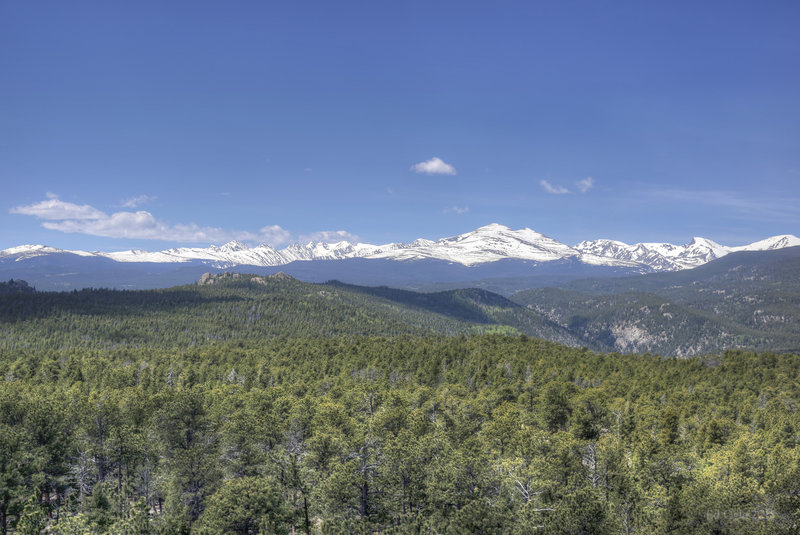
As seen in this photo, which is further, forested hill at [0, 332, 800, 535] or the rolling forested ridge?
the rolling forested ridge

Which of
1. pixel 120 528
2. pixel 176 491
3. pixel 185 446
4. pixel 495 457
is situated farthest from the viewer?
pixel 185 446

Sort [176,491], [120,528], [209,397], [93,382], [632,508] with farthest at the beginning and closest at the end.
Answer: [93,382], [209,397], [176,491], [632,508], [120,528]

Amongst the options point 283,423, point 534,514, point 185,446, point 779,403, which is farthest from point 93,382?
point 779,403

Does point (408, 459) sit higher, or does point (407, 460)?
point (408, 459)

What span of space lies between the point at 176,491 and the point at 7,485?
1967 centimetres

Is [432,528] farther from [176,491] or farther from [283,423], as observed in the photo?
[283,423]

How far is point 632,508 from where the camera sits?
3897 centimetres

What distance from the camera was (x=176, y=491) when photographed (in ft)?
157

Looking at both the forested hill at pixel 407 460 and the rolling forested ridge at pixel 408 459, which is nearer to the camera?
the forested hill at pixel 407 460

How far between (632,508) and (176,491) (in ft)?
160

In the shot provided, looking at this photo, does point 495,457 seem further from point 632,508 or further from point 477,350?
point 477,350

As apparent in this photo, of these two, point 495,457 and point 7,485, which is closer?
point 7,485

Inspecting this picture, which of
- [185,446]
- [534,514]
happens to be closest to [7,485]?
[185,446]

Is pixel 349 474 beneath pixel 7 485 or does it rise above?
above
